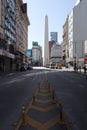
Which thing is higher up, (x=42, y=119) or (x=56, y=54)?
(x=56, y=54)

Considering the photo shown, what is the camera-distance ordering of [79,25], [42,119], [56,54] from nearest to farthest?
[42,119] → [79,25] → [56,54]

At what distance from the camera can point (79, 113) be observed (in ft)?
45.8

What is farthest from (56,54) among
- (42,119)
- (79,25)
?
(42,119)

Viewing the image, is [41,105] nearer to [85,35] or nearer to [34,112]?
[34,112]

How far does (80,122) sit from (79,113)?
84.6 inches

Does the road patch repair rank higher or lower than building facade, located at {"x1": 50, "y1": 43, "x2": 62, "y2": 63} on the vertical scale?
lower

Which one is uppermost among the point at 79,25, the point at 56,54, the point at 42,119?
the point at 79,25

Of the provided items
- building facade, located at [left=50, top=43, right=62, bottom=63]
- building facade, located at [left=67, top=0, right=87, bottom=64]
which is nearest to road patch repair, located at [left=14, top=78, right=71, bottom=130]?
building facade, located at [left=67, top=0, right=87, bottom=64]

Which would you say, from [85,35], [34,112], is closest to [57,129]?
[34,112]

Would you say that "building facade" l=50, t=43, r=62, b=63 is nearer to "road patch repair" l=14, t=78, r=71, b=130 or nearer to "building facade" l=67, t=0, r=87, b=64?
"building facade" l=67, t=0, r=87, b=64

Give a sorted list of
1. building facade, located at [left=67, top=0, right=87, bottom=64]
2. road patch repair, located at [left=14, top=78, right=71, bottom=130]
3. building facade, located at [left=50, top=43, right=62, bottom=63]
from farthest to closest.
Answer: building facade, located at [left=50, top=43, right=62, bottom=63]
building facade, located at [left=67, top=0, right=87, bottom=64]
road patch repair, located at [left=14, top=78, right=71, bottom=130]

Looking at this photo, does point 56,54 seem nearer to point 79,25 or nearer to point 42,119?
point 79,25

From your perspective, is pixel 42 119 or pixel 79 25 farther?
pixel 79 25

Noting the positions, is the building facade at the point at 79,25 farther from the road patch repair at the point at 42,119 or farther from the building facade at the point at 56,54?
the road patch repair at the point at 42,119
